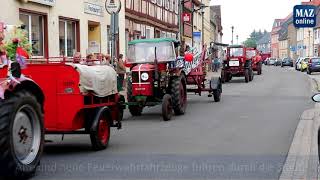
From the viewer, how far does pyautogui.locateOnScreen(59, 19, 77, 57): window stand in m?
20.6

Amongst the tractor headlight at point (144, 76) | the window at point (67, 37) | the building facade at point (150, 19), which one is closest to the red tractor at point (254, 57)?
the building facade at point (150, 19)

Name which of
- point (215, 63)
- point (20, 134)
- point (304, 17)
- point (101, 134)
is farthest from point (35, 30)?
point (215, 63)

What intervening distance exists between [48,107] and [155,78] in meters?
6.16

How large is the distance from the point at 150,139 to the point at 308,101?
10.3 metres

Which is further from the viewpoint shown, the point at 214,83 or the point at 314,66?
the point at 314,66

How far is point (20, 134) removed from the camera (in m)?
7.25

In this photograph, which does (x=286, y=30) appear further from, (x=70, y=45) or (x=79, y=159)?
(x=79, y=159)

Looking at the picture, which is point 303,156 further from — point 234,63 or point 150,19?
point 234,63

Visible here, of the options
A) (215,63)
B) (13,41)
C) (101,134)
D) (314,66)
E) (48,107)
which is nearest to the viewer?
(13,41)

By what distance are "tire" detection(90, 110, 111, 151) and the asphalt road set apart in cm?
15

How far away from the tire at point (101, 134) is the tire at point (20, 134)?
1694 millimetres

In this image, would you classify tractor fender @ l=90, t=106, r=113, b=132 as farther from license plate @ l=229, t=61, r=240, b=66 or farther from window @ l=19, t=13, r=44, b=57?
license plate @ l=229, t=61, r=240, b=66

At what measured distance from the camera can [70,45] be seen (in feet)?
70.9

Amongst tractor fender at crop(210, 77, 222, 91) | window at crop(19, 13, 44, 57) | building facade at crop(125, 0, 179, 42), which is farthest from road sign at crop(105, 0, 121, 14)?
building facade at crop(125, 0, 179, 42)
